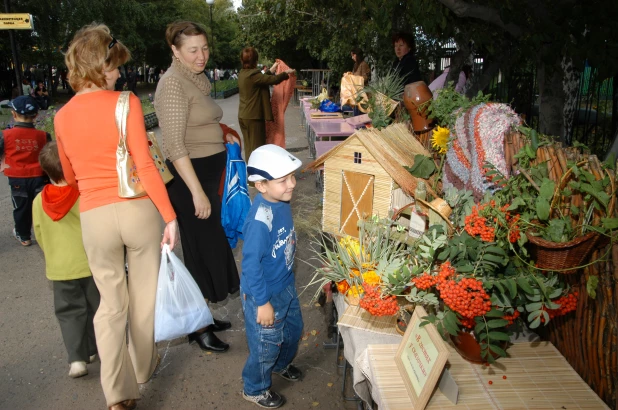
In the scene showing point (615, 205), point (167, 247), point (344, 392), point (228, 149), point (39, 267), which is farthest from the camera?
point (39, 267)

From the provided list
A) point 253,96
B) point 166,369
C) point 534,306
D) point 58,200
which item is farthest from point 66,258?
point 253,96

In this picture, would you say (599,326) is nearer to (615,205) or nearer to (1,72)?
(615,205)

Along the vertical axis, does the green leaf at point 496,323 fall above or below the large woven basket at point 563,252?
below

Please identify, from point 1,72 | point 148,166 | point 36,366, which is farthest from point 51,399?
point 1,72

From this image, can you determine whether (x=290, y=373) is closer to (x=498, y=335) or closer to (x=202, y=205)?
(x=202, y=205)

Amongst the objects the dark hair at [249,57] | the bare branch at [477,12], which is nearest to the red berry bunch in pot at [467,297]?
the bare branch at [477,12]

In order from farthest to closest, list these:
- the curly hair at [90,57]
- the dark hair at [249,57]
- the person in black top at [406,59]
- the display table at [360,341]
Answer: the dark hair at [249,57], the person in black top at [406,59], the curly hair at [90,57], the display table at [360,341]

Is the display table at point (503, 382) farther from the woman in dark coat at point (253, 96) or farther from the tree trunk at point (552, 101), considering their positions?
the woman in dark coat at point (253, 96)

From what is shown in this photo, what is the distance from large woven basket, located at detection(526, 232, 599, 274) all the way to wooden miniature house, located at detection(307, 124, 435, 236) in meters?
1.10

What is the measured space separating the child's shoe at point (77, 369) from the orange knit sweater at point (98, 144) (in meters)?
1.27

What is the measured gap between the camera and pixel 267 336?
8.52ft

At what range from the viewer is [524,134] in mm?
2250

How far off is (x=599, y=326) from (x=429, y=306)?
2.05 feet

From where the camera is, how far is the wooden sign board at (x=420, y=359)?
69.0 inches
